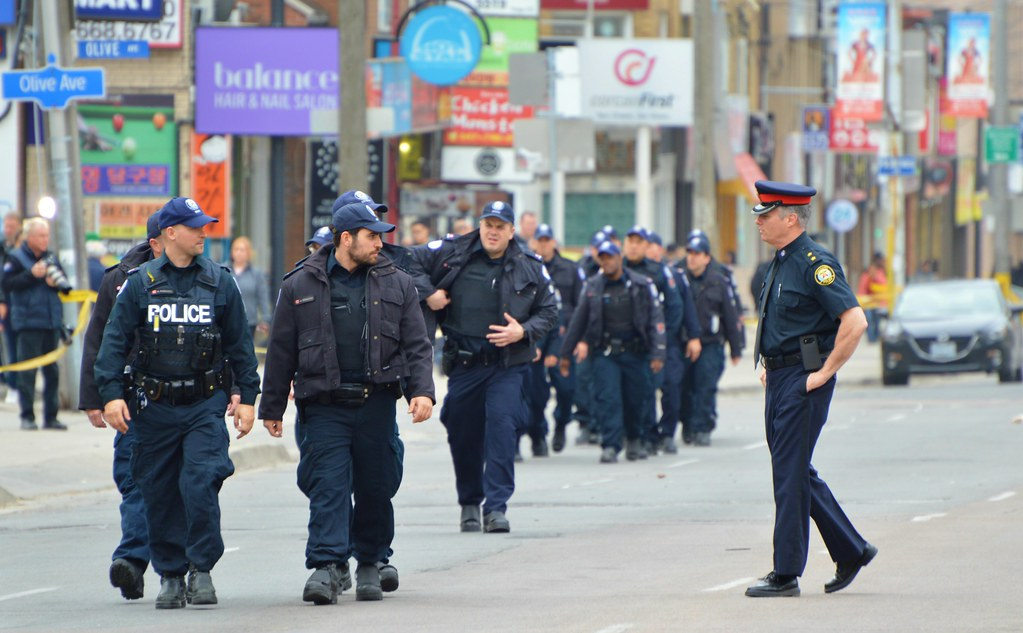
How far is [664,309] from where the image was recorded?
1936 cm

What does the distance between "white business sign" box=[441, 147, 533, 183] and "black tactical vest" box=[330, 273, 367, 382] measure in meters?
27.1

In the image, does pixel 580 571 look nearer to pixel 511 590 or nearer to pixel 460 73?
pixel 511 590

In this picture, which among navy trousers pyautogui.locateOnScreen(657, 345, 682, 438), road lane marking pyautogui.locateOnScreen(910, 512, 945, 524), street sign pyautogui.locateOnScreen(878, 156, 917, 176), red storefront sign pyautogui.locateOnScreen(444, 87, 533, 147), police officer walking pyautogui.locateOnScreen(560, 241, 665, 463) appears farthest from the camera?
street sign pyautogui.locateOnScreen(878, 156, 917, 176)

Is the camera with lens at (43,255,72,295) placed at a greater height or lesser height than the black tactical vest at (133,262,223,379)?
lesser

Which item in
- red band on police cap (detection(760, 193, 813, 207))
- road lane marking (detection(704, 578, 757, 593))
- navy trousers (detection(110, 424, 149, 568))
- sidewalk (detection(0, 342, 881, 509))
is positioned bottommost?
sidewalk (detection(0, 342, 881, 509))

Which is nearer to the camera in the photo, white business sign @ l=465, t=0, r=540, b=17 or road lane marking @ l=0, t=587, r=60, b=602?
road lane marking @ l=0, t=587, r=60, b=602

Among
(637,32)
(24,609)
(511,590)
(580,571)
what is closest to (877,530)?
(580,571)

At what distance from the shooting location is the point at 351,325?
32.3 ft

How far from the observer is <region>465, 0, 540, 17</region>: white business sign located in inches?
1467

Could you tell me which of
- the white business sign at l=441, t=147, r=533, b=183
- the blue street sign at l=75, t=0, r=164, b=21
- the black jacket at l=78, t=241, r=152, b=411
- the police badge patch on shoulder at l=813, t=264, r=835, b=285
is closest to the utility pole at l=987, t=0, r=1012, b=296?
the white business sign at l=441, t=147, r=533, b=183

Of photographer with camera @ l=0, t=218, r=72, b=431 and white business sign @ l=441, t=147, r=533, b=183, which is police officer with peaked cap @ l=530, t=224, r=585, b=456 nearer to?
photographer with camera @ l=0, t=218, r=72, b=431

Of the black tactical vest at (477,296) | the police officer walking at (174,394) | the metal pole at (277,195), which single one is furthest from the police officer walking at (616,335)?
the metal pole at (277,195)

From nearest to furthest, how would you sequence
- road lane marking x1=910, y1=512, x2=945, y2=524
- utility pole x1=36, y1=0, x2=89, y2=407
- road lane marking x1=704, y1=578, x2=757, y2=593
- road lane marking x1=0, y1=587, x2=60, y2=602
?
1. road lane marking x1=704, y1=578, x2=757, y2=593
2. road lane marking x1=0, y1=587, x2=60, y2=602
3. road lane marking x1=910, y1=512, x2=945, y2=524
4. utility pole x1=36, y1=0, x2=89, y2=407

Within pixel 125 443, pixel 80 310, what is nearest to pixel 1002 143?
pixel 80 310
